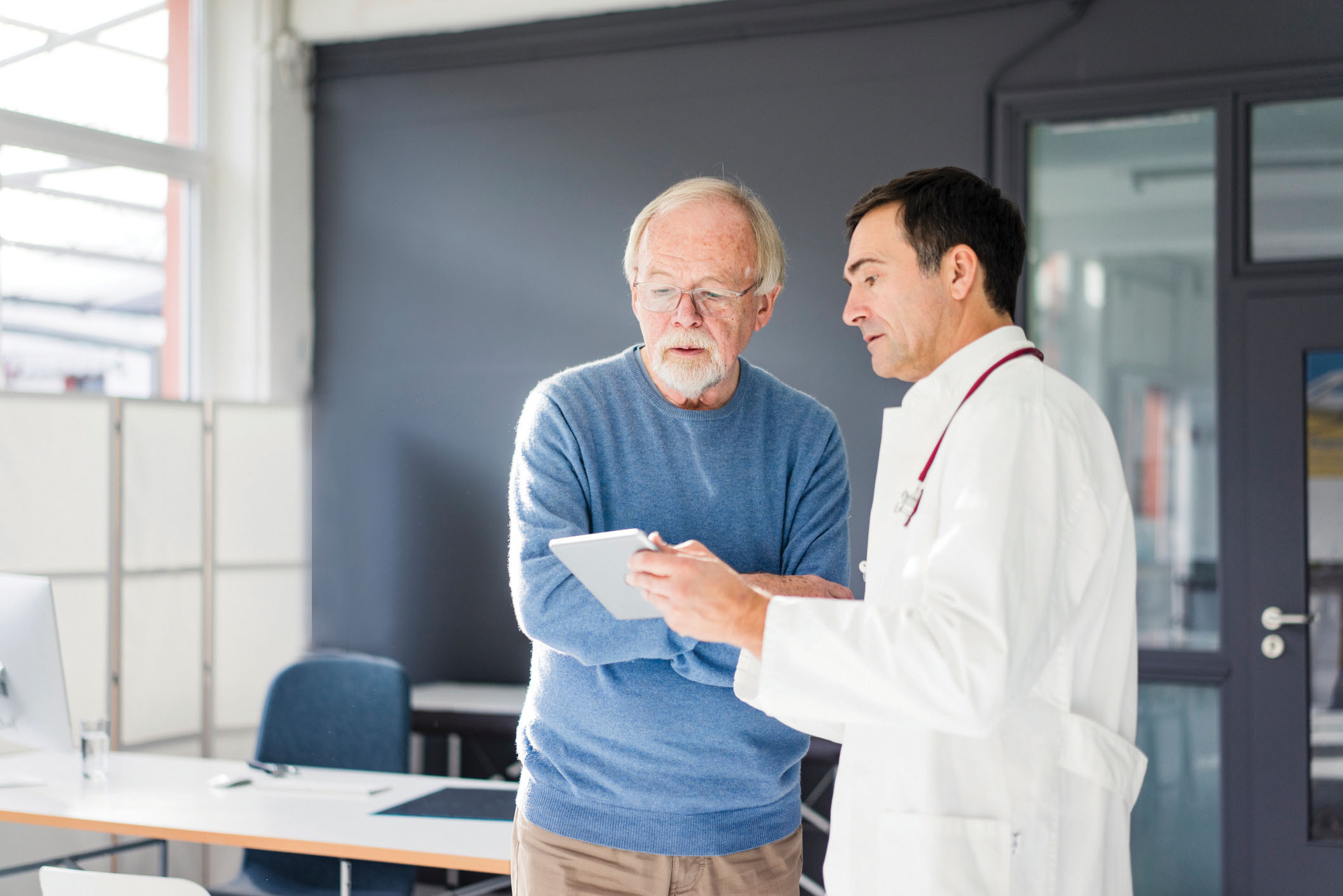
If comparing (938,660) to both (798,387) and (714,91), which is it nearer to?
(798,387)

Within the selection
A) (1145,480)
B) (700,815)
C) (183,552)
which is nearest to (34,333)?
(183,552)

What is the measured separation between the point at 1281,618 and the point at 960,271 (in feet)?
9.80

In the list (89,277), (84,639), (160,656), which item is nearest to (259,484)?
(160,656)

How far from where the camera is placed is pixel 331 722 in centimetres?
346

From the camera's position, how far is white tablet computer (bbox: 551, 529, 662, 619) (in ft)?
4.60

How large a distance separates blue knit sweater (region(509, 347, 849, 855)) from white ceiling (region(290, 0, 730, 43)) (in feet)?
10.4

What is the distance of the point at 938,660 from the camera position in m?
1.19

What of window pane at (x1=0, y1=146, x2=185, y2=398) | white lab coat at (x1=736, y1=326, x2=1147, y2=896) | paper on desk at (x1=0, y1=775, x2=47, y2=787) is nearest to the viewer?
white lab coat at (x1=736, y1=326, x2=1147, y2=896)

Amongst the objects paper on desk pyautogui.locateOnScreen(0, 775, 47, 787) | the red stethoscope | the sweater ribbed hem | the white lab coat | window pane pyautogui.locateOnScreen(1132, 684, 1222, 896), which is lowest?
A: window pane pyautogui.locateOnScreen(1132, 684, 1222, 896)

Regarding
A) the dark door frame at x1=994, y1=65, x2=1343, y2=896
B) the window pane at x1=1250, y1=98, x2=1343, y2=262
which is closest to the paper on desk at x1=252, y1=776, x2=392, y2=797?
the dark door frame at x1=994, y1=65, x2=1343, y2=896

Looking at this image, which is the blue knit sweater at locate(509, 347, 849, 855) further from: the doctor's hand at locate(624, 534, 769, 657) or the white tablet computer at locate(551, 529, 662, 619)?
the doctor's hand at locate(624, 534, 769, 657)

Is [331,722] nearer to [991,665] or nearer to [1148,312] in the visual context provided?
[991,665]

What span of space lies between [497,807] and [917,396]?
1793mm

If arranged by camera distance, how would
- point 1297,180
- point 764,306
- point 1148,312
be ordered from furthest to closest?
point 1148,312
point 1297,180
point 764,306
